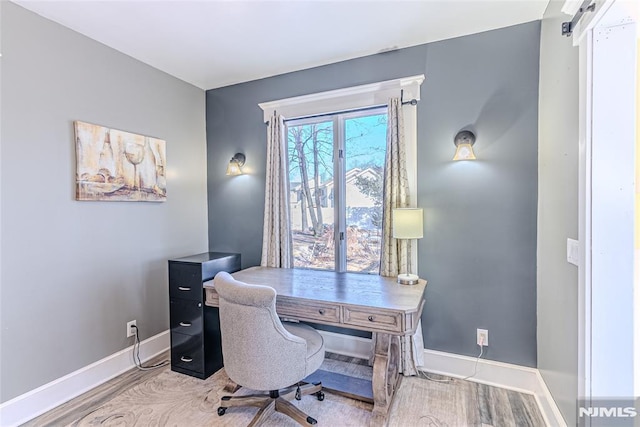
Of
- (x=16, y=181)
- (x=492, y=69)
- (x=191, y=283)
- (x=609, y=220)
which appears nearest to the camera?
(x=609, y=220)

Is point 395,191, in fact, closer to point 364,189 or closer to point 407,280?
point 364,189

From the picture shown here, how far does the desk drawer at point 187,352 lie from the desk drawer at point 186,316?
2.0 inches

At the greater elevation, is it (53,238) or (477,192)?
(477,192)

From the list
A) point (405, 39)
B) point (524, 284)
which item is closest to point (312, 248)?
point (524, 284)

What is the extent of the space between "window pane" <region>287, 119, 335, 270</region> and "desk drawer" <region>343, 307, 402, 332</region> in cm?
99

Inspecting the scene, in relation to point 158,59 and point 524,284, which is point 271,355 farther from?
point 158,59

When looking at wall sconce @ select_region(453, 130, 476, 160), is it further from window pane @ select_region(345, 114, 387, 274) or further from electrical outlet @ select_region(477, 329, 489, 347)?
electrical outlet @ select_region(477, 329, 489, 347)

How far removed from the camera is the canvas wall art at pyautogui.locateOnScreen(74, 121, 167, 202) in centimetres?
224

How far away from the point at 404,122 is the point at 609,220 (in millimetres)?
1502

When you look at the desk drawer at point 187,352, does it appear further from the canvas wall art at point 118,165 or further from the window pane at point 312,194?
the canvas wall art at point 118,165

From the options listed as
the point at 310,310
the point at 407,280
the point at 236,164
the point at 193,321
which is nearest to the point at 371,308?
the point at 310,310

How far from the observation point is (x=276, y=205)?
2.89m

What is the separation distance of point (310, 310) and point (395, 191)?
45.7 inches

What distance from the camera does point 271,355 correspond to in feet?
5.42
